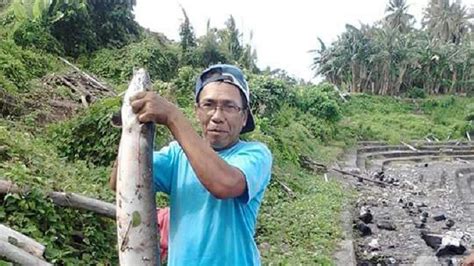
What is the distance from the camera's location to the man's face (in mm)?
2023

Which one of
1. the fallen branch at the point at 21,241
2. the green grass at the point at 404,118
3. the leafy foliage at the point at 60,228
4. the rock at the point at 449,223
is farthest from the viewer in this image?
the green grass at the point at 404,118

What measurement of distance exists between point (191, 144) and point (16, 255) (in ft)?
6.32

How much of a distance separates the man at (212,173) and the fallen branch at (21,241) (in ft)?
5.38

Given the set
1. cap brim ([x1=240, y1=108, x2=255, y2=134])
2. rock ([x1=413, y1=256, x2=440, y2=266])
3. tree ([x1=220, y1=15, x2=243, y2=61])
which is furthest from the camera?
tree ([x1=220, y1=15, x2=243, y2=61])

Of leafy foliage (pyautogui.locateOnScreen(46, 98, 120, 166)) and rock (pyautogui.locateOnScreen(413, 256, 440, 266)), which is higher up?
leafy foliage (pyautogui.locateOnScreen(46, 98, 120, 166))

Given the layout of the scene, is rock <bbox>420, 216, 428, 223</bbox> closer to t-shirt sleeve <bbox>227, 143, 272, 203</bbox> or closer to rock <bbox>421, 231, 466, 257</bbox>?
rock <bbox>421, 231, 466, 257</bbox>

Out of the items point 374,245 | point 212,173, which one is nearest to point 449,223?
point 374,245

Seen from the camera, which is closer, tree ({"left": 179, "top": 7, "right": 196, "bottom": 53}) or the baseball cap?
the baseball cap

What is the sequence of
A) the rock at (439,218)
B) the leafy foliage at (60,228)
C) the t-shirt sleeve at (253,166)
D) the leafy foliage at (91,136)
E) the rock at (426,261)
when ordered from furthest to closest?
the rock at (439,218), the rock at (426,261), the leafy foliage at (91,136), the leafy foliage at (60,228), the t-shirt sleeve at (253,166)

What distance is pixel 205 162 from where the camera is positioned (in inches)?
71.2

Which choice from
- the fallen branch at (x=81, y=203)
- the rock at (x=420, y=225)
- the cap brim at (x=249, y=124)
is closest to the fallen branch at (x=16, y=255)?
the fallen branch at (x=81, y=203)

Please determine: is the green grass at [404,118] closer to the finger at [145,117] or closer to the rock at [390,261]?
the rock at [390,261]

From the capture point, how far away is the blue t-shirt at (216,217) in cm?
194

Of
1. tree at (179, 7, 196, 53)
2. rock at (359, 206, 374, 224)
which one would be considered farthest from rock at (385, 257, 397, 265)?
tree at (179, 7, 196, 53)
